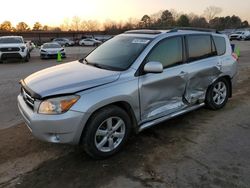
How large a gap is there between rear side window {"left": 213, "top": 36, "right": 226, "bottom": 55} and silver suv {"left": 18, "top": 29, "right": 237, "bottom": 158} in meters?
0.05

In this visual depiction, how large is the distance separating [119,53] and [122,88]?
3.32ft

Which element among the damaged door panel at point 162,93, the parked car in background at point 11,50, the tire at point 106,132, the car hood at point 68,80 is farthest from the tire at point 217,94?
the parked car in background at point 11,50

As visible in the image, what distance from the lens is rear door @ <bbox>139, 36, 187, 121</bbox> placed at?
179 inches

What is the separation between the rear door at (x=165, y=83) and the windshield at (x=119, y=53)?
25 cm

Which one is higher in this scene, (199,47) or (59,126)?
(199,47)

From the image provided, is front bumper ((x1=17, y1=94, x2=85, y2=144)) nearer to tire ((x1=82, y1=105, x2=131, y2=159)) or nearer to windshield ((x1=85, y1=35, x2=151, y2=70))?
tire ((x1=82, y1=105, x2=131, y2=159))

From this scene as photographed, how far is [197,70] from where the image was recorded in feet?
17.8

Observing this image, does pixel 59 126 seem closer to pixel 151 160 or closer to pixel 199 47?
pixel 151 160

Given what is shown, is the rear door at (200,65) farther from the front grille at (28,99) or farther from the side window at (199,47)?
the front grille at (28,99)

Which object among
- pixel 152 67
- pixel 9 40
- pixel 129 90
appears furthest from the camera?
pixel 9 40

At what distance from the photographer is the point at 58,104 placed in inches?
150

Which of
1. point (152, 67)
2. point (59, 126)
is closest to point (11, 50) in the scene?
point (152, 67)

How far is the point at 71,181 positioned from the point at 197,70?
306cm

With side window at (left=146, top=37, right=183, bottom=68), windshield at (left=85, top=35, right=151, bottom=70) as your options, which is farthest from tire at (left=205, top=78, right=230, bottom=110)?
windshield at (left=85, top=35, right=151, bottom=70)
